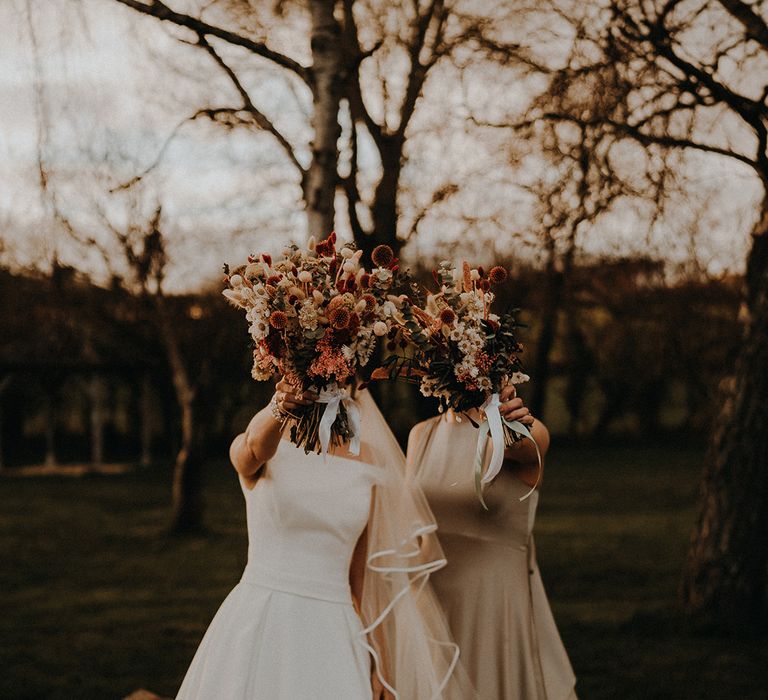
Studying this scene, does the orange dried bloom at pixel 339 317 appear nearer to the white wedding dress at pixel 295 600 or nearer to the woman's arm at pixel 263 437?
the woman's arm at pixel 263 437

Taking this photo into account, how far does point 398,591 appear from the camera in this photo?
424cm

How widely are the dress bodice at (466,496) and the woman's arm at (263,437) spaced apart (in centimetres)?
108

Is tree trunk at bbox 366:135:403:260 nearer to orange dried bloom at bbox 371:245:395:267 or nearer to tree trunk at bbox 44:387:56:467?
orange dried bloom at bbox 371:245:395:267

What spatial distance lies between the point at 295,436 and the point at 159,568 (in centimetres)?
943

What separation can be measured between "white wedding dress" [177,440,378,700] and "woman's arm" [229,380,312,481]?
3.8 inches

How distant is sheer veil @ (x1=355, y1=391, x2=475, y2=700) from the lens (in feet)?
13.6

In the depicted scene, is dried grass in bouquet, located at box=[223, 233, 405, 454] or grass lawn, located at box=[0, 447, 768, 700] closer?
dried grass in bouquet, located at box=[223, 233, 405, 454]

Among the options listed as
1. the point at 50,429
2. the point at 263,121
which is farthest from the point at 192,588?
the point at 50,429

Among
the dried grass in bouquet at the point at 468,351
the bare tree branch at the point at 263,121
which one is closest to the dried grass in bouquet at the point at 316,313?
the dried grass in bouquet at the point at 468,351

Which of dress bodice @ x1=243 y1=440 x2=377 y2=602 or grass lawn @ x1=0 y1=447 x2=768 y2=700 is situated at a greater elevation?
dress bodice @ x1=243 y1=440 x2=377 y2=602

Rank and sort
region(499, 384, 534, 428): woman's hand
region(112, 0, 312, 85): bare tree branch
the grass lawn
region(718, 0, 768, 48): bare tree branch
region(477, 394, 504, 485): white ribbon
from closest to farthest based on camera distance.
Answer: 1. region(477, 394, 504, 485): white ribbon
2. region(499, 384, 534, 428): woman's hand
3. region(112, 0, 312, 85): bare tree branch
4. region(718, 0, 768, 48): bare tree branch
5. the grass lawn

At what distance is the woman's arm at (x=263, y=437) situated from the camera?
3.86 meters

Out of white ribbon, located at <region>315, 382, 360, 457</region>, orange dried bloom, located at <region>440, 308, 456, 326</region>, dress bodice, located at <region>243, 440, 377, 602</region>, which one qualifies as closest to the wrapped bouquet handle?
orange dried bloom, located at <region>440, 308, 456, 326</region>

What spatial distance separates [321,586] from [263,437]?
2.23 feet
